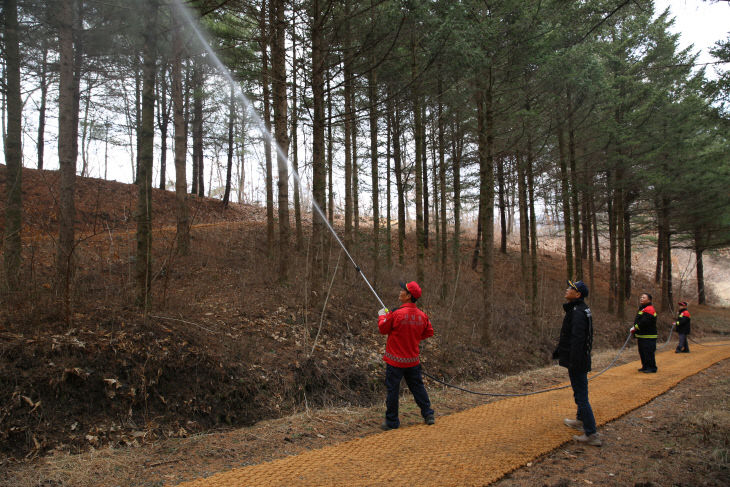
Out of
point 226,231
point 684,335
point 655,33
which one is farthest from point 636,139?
point 226,231

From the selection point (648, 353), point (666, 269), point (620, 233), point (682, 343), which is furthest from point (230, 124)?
point (666, 269)

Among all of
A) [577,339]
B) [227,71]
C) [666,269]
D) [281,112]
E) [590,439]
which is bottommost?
[590,439]

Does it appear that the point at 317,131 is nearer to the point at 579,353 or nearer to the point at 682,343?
the point at 579,353

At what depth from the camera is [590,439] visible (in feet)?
15.5

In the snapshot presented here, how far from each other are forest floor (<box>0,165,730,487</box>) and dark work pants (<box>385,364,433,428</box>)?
0.35 m

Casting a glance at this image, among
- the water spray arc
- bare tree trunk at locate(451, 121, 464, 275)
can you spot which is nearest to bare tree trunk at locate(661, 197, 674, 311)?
bare tree trunk at locate(451, 121, 464, 275)

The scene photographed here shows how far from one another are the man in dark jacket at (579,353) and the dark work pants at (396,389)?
1.81 m

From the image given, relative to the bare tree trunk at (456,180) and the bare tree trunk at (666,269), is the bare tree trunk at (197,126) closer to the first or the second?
the bare tree trunk at (456,180)

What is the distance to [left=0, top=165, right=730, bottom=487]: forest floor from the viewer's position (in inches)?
173

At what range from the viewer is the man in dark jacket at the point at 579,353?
4824mm

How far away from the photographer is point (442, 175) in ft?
53.9

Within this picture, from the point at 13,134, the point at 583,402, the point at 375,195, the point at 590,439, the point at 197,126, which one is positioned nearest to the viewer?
the point at 590,439

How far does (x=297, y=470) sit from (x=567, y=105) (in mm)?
15556

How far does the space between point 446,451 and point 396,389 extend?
104cm
